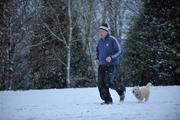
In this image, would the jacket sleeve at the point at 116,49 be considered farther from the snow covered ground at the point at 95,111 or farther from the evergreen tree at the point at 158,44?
the evergreen tree at the point at 158,44

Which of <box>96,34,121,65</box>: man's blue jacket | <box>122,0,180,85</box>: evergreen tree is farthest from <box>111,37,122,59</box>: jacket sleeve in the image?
<box>122,0,180,85</box>: evergreen tree

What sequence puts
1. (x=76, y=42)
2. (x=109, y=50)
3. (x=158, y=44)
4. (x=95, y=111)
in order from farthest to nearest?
1. (x=76, y=42)
2. (x=158, y=44)
3. (x=109, y=50)
4. (x=95, y=111)

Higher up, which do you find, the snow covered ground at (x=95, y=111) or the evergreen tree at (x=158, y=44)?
the evergreen tree at (x=158, y=44)

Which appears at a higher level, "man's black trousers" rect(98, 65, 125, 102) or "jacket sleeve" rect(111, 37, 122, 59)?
"jacket sleeve" rect(111, 37, 122, 59)

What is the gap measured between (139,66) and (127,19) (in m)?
8.61

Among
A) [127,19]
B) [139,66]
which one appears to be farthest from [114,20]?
[139,66]

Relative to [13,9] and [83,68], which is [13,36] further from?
[83,68]

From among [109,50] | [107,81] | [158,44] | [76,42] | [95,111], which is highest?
[76,42]

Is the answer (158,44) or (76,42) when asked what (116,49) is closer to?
(158,44)

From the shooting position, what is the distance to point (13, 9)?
26062mm

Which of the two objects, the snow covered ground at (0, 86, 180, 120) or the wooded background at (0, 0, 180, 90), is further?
→ the wooded background at (0, 0, 180, 90)

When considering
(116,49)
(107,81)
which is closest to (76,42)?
(116,49)

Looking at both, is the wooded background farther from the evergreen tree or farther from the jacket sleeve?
the jacket sleeve

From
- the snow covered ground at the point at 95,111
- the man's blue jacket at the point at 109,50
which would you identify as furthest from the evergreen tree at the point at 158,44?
the man's blue jacket at the point at 109,50
